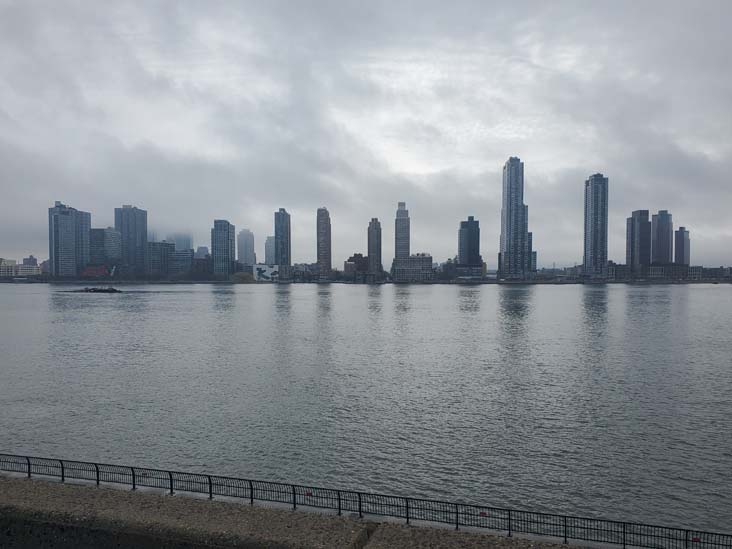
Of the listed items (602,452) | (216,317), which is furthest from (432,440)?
(216,317)

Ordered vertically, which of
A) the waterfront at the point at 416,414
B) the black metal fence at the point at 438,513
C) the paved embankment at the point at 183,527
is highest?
the paved embankment at the point at 183,527

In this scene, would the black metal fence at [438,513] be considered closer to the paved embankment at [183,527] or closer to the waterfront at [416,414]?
the paved embankment at [183,527]

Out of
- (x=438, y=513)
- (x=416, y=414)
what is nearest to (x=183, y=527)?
(x=438, y=513)

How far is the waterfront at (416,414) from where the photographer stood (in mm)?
31031

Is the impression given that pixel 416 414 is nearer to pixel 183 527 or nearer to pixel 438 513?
pixel 438 513

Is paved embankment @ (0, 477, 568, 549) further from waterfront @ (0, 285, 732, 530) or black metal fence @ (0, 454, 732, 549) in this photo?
waterfront @ (0, 285, 732, 530)

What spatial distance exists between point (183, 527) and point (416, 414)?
92.5 ft

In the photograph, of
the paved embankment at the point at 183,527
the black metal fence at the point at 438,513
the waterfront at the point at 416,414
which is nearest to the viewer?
the paved embankment at the point at 183,527

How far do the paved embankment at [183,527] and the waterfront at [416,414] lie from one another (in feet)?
32.8

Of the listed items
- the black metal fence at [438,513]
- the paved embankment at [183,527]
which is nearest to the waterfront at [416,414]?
the black metal fence at [438,513]

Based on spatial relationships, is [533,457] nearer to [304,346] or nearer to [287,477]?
[287,477]

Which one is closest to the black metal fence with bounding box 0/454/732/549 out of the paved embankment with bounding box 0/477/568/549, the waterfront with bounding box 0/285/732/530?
the paved embankment with bounding box 0/477/568/549

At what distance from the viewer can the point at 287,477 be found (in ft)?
103

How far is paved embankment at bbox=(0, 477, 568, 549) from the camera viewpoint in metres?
19.0
